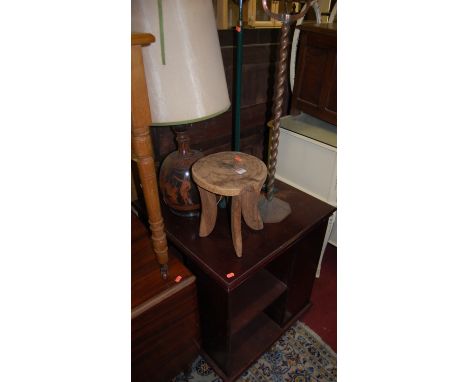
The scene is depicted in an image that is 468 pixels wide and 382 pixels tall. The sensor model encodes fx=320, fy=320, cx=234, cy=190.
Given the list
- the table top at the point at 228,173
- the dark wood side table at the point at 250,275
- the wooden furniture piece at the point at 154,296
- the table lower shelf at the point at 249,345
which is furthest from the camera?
the table lower shelf at the point at 249,345

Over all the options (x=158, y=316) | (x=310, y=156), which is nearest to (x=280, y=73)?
(x=310, y=156)

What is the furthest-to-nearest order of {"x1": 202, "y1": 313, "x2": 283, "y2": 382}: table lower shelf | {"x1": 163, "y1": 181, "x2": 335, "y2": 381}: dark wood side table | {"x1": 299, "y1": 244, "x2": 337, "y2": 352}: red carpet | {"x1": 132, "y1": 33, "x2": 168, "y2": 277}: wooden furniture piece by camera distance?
1. {"x1": 299, "y1": 244, "x2": 337, "y2": 352}: red carpet
2. {"x1": 202, "y1": 313, "x2": 283, "y2": 382}: table lower shelf
3. {"x1": 163, "y1": 181, "x2": 335, "y2": 381}: dark wood side table
4. {"x1": 132, "y1": 33, "x2": 168, "y2": 277}: wooden furniture piece

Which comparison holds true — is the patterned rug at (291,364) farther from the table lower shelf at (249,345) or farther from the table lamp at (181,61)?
the table lamp at (181,61)

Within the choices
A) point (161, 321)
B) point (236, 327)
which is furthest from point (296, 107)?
point (161, 321)

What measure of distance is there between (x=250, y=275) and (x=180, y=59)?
709 mm

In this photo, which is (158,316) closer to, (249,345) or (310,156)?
(249,345)

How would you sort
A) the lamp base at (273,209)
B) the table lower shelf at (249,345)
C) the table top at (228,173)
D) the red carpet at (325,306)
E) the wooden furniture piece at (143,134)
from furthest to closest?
1. the red carpet at (325,306)
2. the table lower shelf at (249,345)
3. the lamp base at (273,209)
4. the table top at (228,173)
5. the wooden furniture piece at (143,134)

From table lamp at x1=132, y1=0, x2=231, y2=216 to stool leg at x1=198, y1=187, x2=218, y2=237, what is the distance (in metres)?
0.26

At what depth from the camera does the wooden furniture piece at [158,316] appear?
1021 millimetres

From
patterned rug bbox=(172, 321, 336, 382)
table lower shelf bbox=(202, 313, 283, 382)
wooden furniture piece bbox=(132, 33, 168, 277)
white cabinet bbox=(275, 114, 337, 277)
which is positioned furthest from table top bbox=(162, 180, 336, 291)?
patterned rug bbox=(172, 321, 336, 382)

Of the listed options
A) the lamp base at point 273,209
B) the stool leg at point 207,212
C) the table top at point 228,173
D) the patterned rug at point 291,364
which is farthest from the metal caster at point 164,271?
the patterned rug at point 291,364

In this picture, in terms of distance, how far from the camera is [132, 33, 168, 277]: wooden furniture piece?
2.47 feet

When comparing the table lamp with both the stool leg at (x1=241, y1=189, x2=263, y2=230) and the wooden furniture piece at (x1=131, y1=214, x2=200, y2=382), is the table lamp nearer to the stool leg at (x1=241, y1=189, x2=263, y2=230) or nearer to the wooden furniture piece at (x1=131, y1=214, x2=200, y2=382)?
the stool leg at (x1=241, y1=189, x2=263, y2=230)

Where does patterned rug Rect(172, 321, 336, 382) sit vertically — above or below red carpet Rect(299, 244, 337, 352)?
below
